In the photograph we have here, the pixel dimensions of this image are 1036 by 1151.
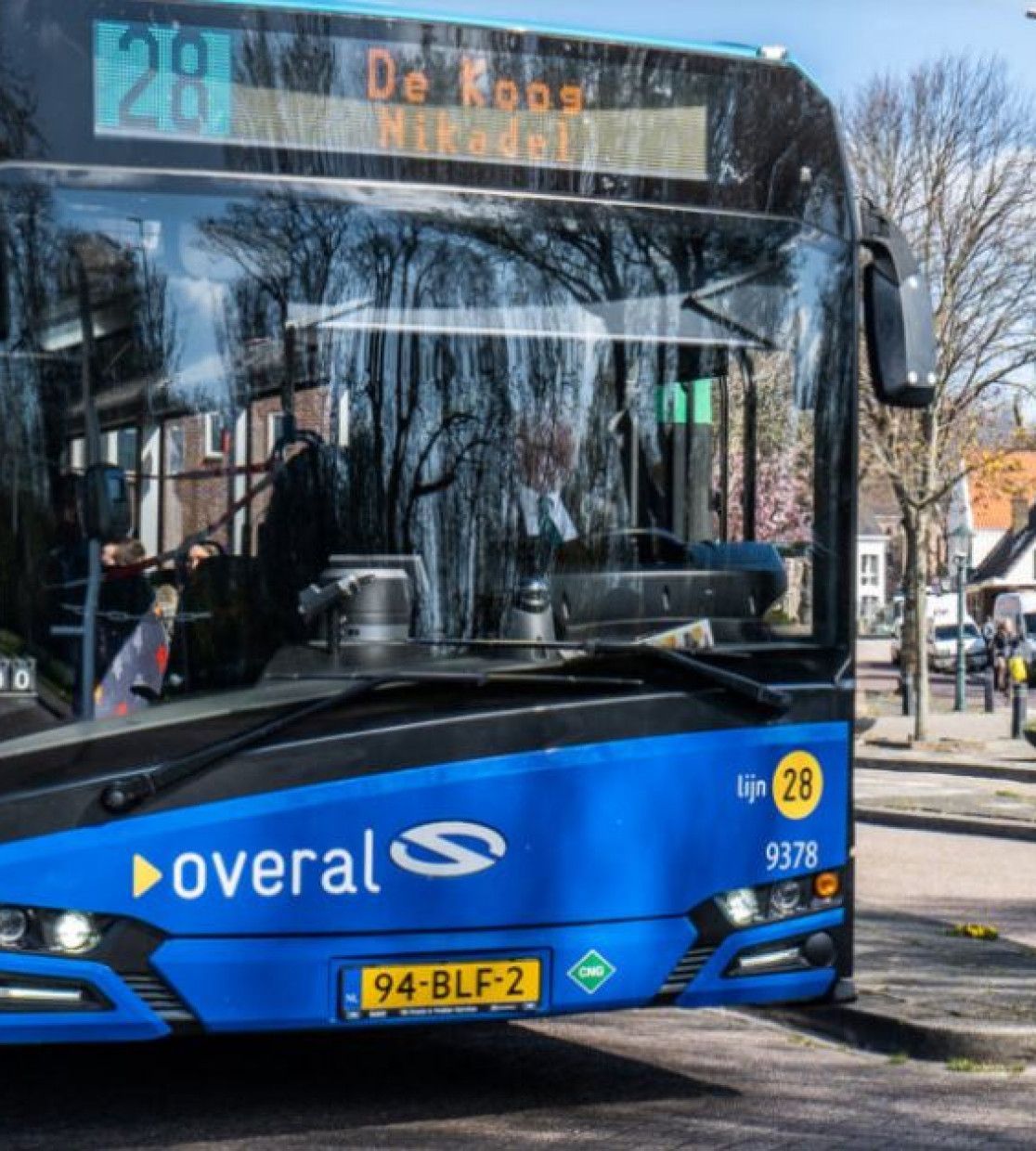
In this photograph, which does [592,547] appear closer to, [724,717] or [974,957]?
[724,717]

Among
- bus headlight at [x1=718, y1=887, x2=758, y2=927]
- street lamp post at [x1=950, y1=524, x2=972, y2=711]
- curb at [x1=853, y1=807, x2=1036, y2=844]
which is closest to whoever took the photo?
bus headlight at [x1=718, y1=887, x2=758, y2=927]

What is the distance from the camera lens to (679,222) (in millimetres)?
6734

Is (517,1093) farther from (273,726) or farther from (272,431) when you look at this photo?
(272,431)

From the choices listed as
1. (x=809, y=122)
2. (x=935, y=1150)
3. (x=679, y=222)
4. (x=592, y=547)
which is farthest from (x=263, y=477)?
(x=935, y=1150)

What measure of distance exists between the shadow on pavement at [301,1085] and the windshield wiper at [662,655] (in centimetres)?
154

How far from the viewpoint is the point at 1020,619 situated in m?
65.3

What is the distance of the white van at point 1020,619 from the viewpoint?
6141cm

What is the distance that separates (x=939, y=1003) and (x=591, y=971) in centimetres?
265

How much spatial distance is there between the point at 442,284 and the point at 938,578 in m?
84.2

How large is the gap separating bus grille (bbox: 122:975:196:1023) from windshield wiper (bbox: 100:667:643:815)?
46 cm

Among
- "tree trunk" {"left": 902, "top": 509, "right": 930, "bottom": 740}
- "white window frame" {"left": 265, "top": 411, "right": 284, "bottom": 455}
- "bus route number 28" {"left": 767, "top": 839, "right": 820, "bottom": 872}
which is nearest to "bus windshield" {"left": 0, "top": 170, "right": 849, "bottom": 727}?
"white window frame" {"left": 265, "top": 411, "right": 284, "bottom": 455}

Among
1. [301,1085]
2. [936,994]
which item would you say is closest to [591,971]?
[301,1085]

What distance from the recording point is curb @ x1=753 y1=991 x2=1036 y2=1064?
8.08 metres

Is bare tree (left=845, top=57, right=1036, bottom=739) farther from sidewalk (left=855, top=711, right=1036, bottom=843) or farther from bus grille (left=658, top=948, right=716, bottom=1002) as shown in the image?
bus grille (left=658, top=948, right=716, bottom=1002)
